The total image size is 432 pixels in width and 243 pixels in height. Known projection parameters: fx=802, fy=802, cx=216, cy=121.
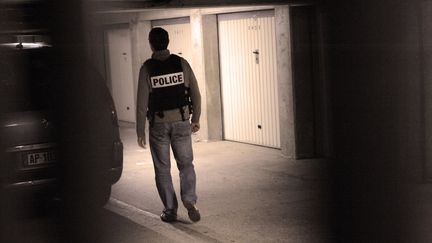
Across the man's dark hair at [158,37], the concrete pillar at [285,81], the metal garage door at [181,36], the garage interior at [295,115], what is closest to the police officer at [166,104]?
the man's dark hair at [158,37]

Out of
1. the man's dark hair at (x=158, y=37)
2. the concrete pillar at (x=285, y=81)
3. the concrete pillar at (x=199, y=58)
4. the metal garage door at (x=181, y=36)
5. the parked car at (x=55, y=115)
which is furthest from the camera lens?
the metal garage door at (x=181, y=36)

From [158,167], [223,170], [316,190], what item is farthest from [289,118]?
[316,190]

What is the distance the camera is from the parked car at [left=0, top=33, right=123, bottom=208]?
1782 mm

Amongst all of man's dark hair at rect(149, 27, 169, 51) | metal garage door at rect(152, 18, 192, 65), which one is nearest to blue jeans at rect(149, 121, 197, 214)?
man's dark hair at rect(149, 27, 169, 51)

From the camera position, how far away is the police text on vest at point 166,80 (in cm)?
586

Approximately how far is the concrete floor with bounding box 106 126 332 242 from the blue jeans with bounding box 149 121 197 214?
255 millimetres

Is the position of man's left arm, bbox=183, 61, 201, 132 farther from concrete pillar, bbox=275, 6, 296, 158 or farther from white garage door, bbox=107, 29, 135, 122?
white garage door, bbox=107, 29, 135, 122

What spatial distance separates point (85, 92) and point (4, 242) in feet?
1.26

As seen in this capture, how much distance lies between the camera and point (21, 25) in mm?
1749

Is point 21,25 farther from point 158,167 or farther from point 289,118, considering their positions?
point 289,118

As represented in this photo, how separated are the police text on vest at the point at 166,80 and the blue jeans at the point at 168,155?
0.29 metres

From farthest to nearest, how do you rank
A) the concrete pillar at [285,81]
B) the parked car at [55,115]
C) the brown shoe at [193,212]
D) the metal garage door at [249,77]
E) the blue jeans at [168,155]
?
the metal garage door at [249,77], the concrete pillar at [285,81], the brown shoe at [193,212], the blue jeans at [168,155], the parked car at [55,115]

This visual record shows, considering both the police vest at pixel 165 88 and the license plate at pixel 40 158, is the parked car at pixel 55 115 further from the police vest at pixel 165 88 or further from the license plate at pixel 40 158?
the police vest at pixel 165 88

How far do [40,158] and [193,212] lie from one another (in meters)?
4.41
